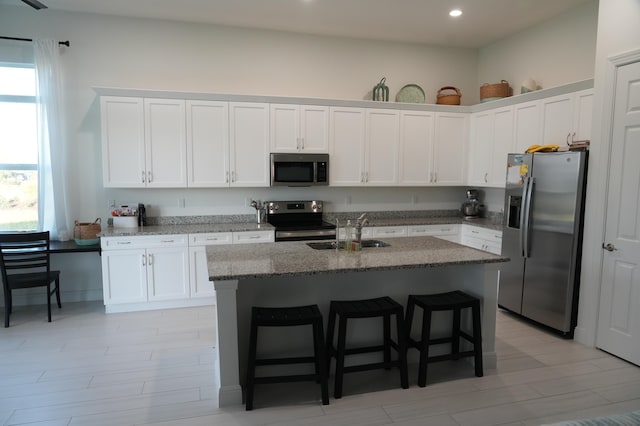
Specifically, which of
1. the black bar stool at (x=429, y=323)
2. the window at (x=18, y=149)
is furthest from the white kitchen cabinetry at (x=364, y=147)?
the window at (x=18, y=149)

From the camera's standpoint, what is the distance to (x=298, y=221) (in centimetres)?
529

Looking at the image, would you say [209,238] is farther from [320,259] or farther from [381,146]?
[381,146]

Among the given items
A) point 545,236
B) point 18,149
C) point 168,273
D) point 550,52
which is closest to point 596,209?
point 545,236

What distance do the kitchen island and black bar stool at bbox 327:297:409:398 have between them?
0.49ft

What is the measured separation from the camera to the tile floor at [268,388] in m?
2.50

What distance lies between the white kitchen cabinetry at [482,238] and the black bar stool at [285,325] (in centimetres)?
282

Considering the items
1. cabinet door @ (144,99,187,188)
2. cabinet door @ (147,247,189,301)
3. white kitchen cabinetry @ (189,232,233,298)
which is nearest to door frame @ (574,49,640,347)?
white kitchen cabinetry @ (189,232,233,298)

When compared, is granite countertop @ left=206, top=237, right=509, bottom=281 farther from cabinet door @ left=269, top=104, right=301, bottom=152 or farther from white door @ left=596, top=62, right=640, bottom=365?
cabinet door @ left=269, top=104, right=301, bottom=152

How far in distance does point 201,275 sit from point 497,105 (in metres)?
4.00

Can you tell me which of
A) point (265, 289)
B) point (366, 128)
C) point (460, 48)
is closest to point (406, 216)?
point (366, 128)

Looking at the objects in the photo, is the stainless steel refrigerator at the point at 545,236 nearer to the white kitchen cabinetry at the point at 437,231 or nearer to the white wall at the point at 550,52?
the white kitchen cabinetry at the point at 437,231

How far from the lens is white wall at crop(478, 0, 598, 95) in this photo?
4246 millimetres

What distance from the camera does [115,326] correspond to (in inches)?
156

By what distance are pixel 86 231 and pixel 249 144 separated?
6.49 ft
